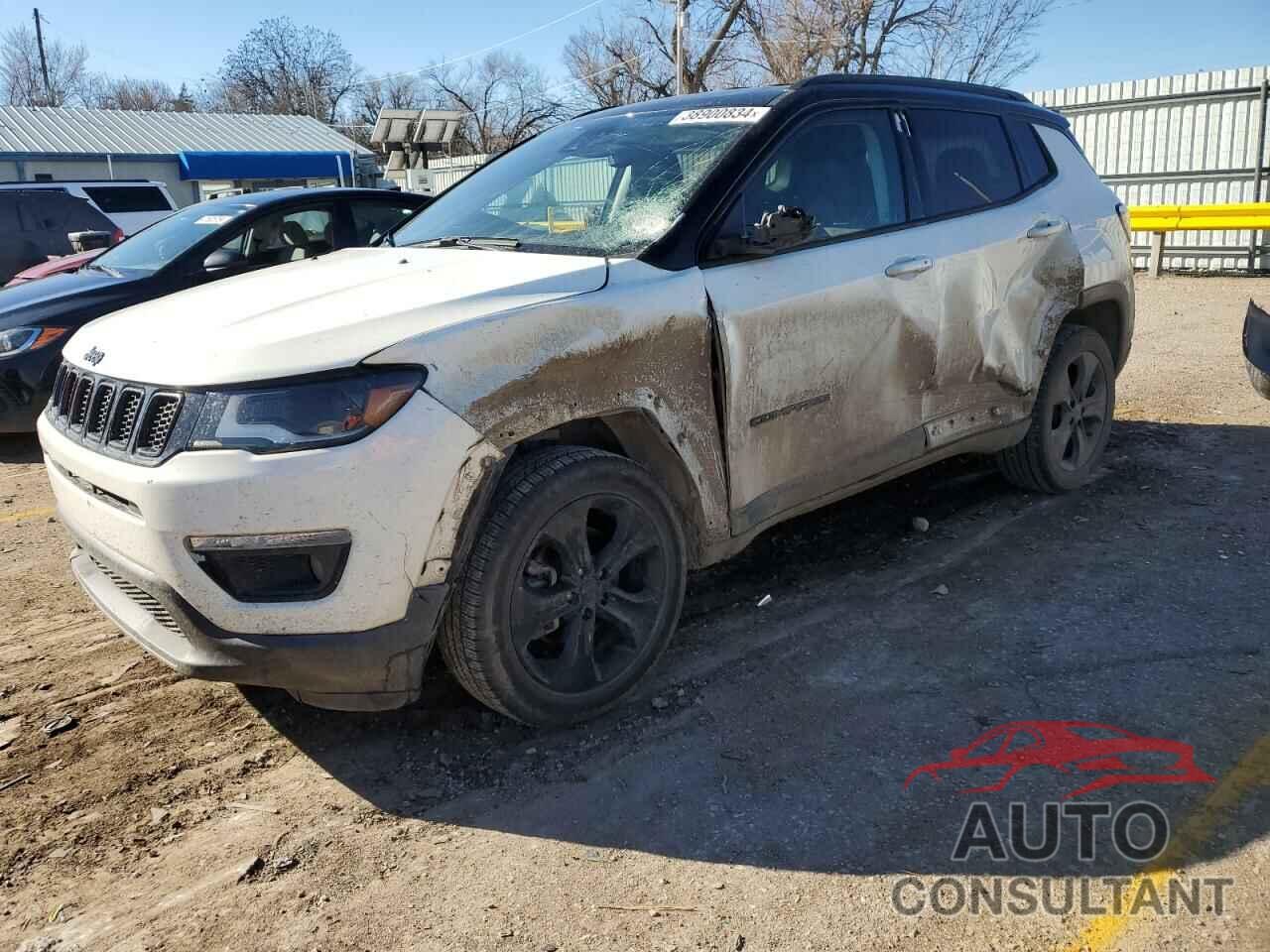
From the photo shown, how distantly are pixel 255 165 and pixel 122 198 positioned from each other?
2038 centimetres

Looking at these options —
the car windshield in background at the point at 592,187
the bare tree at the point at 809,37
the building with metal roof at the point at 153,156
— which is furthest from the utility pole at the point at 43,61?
the car windshield in background at the point at 592,187

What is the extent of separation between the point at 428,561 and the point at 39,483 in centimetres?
476

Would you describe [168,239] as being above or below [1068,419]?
above

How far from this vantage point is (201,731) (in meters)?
3.32

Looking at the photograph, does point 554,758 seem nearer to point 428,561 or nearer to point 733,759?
point 733,759

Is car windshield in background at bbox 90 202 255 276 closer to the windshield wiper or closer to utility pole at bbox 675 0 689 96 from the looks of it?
the windshield wiper

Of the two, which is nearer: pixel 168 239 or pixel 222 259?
pixel 222 259

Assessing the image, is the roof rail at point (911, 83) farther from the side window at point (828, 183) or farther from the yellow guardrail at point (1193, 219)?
the yellow guardrail at point (1193, 219)

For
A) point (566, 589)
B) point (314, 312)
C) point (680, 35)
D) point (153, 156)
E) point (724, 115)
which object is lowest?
point (566, 589)

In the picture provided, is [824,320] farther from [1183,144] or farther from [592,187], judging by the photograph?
[1183,144]

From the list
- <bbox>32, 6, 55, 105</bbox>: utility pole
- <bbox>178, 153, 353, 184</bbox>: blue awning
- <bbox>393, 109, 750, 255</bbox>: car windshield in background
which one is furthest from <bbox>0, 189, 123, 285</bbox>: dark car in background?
<bbox>32, 6, 55, 105</bbox>: utility pole

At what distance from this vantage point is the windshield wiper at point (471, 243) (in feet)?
12.2

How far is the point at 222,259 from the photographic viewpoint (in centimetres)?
733

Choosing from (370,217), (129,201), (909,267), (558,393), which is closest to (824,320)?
(909,267)
